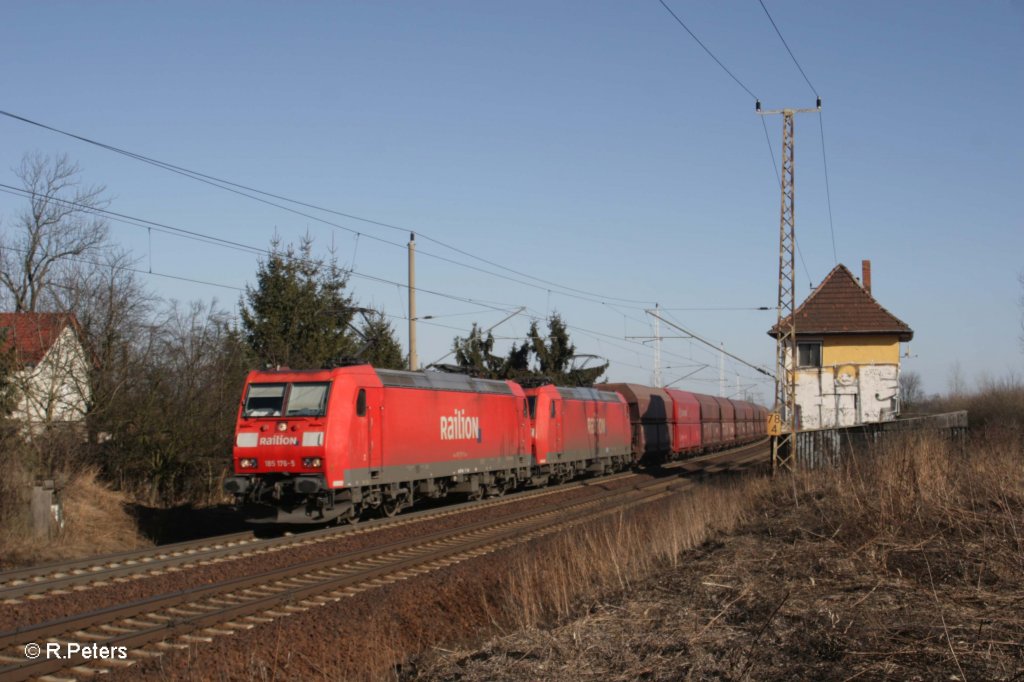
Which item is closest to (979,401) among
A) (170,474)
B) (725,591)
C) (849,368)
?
(849,368)

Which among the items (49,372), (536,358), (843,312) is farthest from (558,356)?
(49,372)

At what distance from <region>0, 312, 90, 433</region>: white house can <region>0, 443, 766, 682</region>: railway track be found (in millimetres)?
5907

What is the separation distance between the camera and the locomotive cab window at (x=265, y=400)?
1739 cm

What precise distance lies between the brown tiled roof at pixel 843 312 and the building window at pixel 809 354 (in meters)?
0.46

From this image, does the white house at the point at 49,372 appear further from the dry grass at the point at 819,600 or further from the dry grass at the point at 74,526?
the dry grass at the point at 819,600

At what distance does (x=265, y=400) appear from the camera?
17578 mm

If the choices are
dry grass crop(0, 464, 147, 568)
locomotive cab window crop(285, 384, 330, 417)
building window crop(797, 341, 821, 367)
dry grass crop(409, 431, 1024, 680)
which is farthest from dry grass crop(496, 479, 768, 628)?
building window crop(797, 341, 821, 367)

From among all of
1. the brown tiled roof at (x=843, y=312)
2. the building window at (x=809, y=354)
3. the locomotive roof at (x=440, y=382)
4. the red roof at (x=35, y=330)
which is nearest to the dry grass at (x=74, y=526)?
the red roof at (x=35, y=330)

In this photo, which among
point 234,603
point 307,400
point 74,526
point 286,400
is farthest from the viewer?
point 286,400

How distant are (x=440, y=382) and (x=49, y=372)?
28.0 feet

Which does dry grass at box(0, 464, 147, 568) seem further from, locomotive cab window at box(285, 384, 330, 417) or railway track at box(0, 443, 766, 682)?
locomotive cab window at box(285, 384, 330, 417)

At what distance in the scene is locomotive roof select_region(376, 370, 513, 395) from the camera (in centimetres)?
1941

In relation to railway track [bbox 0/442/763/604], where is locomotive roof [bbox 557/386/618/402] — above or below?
above

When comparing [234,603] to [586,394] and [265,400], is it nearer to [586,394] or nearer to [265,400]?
[265,400]
